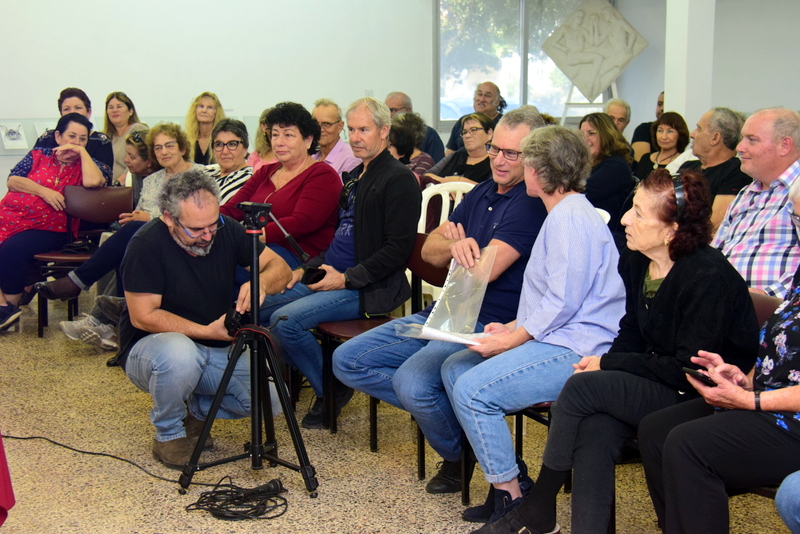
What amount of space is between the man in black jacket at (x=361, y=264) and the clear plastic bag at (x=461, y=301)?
503mm

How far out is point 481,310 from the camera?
8.01 feet

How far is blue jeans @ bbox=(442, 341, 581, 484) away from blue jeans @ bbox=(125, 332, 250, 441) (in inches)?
38.2

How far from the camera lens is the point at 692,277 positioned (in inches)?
69.9

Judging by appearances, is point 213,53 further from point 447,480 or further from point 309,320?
point 447,480

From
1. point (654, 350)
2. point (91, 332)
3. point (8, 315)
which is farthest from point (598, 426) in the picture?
point (8, 315)

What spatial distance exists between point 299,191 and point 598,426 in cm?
189

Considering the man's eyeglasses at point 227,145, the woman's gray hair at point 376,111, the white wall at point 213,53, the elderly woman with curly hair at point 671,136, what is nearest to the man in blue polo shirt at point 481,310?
the woman's gray hair at point 376,111

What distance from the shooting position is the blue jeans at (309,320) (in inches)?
113

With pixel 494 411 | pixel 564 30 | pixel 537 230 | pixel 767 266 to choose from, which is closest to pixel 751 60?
pixel 564 30

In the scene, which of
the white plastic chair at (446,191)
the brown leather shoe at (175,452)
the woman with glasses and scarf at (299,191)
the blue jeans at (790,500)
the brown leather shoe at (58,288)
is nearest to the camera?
the blue jeans at (790,500)

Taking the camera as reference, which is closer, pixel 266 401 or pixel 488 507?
pixel 488 507

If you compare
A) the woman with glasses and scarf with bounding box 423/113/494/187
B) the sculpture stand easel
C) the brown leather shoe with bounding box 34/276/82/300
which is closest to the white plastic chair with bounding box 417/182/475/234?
the woman with glasses and scarf with bounding box 423/113/494/187

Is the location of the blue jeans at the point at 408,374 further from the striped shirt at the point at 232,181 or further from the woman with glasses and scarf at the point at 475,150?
the woman with glasses and scarf at the point at 475,150

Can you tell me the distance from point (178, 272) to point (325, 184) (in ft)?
2.99
